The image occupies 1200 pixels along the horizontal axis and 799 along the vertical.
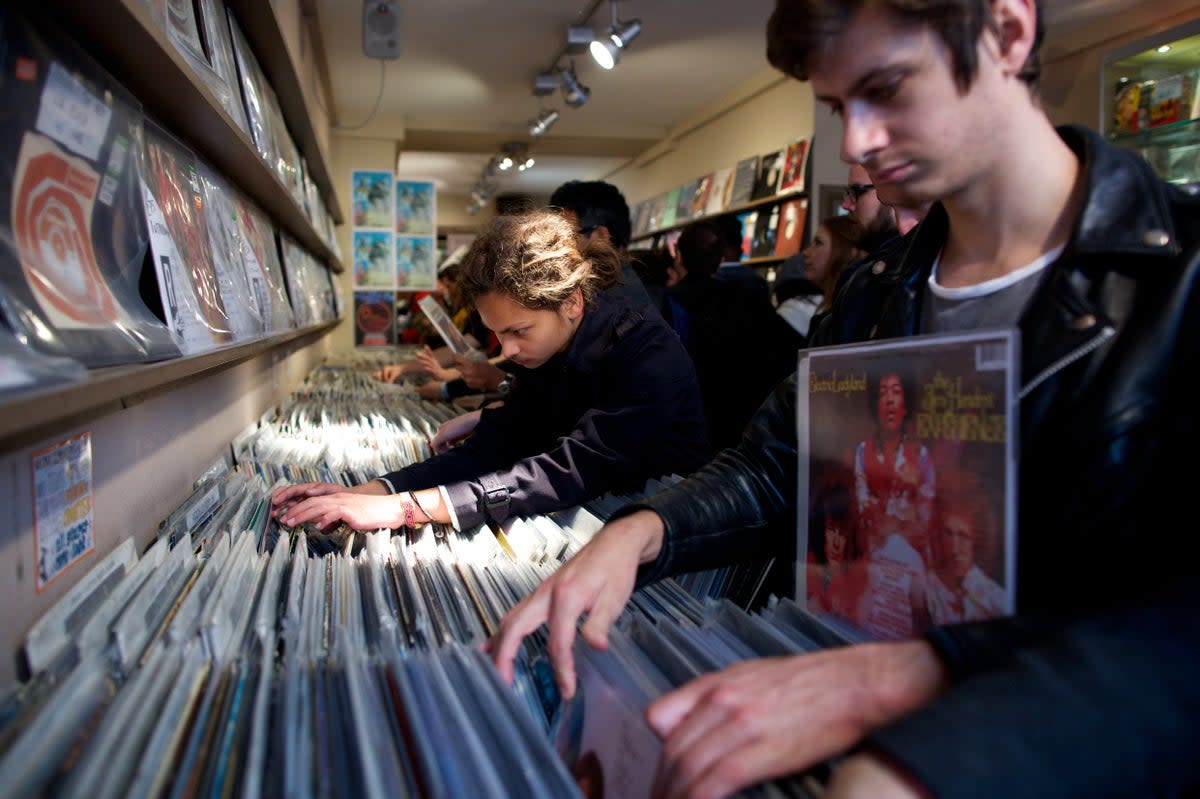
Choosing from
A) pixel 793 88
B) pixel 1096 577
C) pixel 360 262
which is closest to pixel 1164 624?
A: pixel 1096 577

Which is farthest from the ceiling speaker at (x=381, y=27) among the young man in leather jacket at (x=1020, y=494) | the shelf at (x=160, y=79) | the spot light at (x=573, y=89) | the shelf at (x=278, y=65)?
the young man in leather jacket at (x=1020, y=494)

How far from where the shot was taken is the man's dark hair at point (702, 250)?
362 centimetres

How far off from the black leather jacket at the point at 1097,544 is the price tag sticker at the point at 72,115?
730 millimetres

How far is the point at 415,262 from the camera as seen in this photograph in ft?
24.4

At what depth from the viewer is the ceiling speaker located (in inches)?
164

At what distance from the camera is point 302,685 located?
630mm

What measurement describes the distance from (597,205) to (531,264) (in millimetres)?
1438

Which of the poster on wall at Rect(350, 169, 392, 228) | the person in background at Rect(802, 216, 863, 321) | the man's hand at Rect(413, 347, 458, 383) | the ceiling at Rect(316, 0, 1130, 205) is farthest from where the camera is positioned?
the poster on wall at Rect(350, 169, 392, 228)

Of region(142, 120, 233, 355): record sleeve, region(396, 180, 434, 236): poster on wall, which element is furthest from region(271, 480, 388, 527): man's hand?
region(396, 180, 434, 236): poster on wall

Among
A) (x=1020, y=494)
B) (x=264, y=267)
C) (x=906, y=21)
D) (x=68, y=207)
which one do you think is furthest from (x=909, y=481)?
(x=264, y=267)

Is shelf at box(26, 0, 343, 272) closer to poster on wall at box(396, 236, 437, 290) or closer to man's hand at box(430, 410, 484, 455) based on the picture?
man's hand at box(430, 410, 484, 455)

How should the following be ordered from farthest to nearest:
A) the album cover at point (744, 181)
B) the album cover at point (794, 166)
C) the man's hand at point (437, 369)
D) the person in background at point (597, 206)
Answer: the album cover at point (744, 181) < the album cover at point (794, 166) < the man's hand at point (437, 369) < the person in background at point (597, 206)

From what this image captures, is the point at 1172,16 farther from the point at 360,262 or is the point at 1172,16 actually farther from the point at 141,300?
the point at 360,262

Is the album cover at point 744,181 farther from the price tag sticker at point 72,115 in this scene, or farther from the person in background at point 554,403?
the price tag sticker at point 72,115
